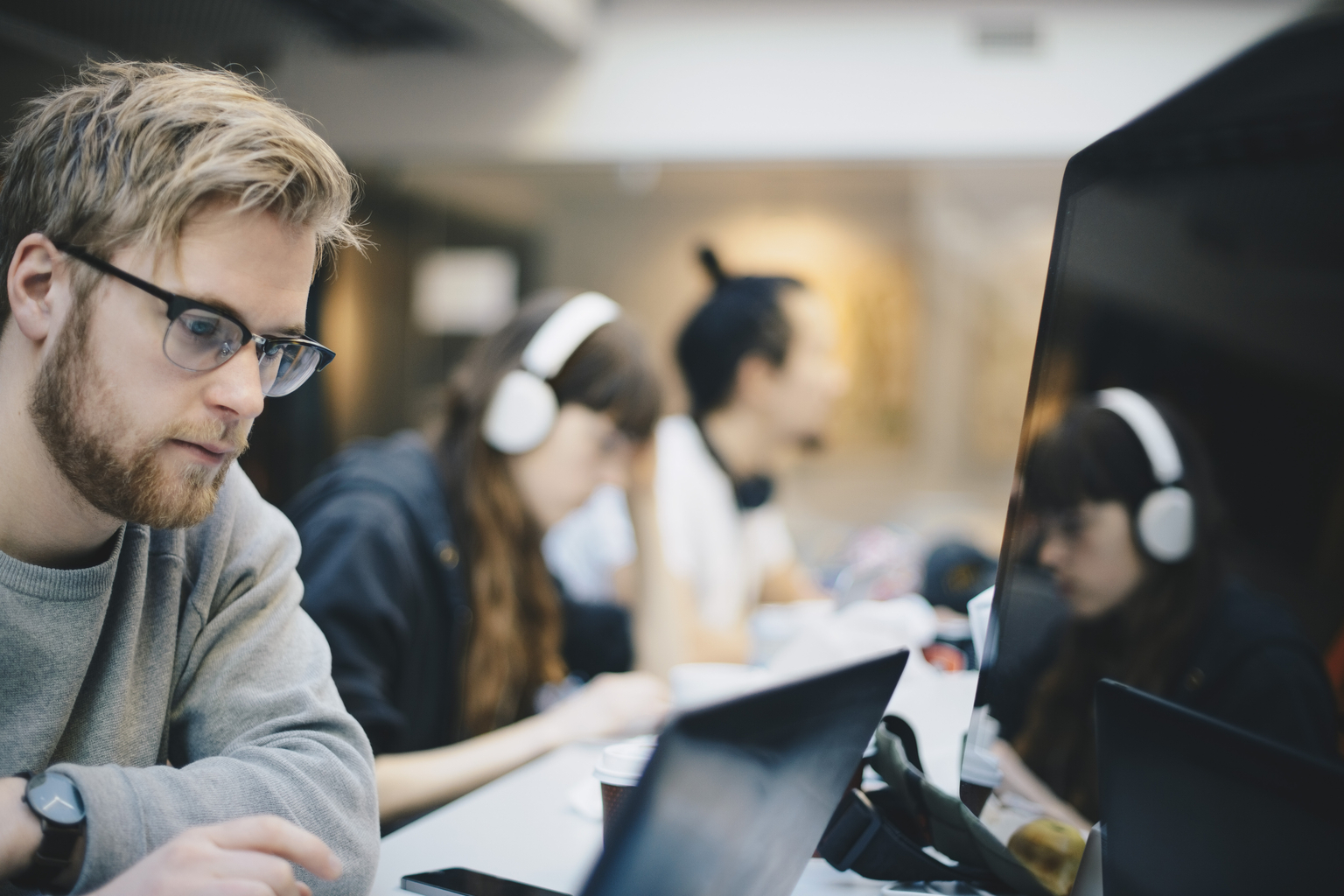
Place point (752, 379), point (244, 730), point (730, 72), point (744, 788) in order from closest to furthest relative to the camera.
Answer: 1. point (744, 788)
2. point (244, 730)
3. point (752, 379)
4. point (730, 72)

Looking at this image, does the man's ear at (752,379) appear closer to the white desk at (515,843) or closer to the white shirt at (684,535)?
the white shirt at (684,535)

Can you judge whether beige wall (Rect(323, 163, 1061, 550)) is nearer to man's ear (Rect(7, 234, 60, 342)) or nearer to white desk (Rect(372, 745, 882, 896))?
white desk (Rect(372, 745, 882, 896))

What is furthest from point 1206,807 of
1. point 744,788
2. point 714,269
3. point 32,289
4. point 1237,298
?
point 714,269

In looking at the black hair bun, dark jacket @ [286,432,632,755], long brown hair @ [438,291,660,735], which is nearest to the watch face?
dark jacket @ [286,432,632,755]

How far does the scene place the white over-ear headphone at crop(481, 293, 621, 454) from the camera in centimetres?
176

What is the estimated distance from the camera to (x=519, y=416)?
1758 millimetres

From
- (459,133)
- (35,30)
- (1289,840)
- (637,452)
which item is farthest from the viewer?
(459,133)

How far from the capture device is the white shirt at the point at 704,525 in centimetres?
265

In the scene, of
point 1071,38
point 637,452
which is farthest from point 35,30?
point 1071,38

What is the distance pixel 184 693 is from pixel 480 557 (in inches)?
30.8

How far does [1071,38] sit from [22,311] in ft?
11.9

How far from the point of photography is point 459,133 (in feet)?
12.5

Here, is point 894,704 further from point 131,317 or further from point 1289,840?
point 131,317

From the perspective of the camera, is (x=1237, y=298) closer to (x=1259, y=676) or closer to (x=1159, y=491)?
(x=1159, y=491)
